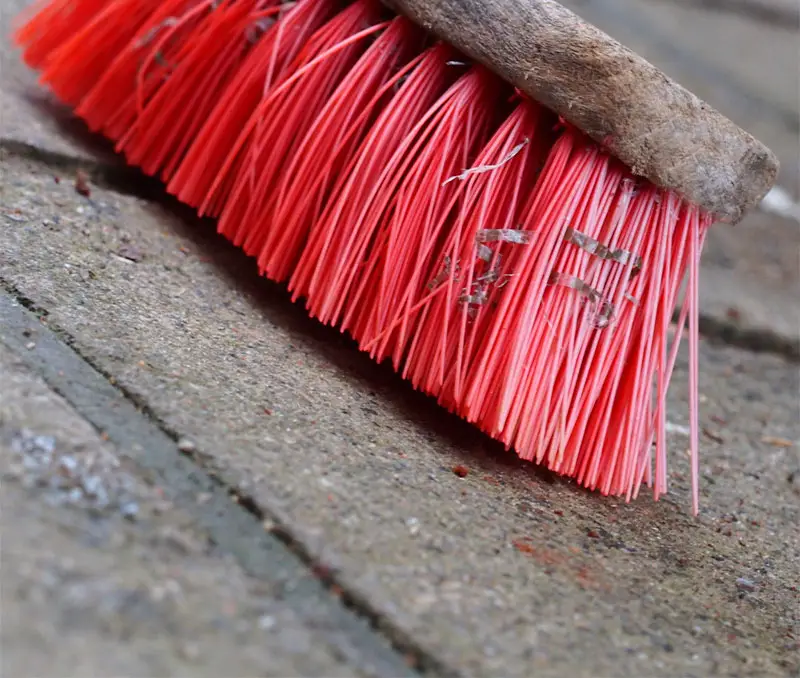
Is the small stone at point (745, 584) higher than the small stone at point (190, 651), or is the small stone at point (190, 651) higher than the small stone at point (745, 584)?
the small stone at point (745, 584)

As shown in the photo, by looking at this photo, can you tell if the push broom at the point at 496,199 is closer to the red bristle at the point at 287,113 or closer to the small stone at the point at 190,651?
the red bristle at the point at 287,113

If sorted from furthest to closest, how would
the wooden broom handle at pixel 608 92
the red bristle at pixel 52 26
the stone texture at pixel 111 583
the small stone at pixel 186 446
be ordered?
1. the red bristle at pixel 52 26
2. the wooden broom handle at pixel 608 92
3. the small stone at pixel 186 446
4. the stone texture at pixel 111 583

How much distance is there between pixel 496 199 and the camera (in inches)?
23.8

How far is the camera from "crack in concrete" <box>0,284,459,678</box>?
0.38m

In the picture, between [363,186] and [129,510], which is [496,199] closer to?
[363,186]

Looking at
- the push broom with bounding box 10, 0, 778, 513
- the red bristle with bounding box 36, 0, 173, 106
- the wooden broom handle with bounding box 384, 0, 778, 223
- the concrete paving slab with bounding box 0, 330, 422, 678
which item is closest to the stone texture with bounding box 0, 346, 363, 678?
the concrete paving slab with bounding box 0, 330, 422, 678

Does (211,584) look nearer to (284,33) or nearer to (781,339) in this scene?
(284,33)

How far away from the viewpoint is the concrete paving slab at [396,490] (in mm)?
418

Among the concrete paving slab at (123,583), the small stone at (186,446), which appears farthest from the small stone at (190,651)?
the small stone at (186,446)

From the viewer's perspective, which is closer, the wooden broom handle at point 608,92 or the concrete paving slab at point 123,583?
the concrete paving slab at point 123,583

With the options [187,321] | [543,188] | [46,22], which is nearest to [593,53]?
[543,188]

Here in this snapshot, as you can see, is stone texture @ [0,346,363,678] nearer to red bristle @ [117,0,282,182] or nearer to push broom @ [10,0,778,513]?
push broom @ [10,0,778,513]

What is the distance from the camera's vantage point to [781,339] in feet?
3.58

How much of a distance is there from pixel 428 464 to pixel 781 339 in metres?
0.74
